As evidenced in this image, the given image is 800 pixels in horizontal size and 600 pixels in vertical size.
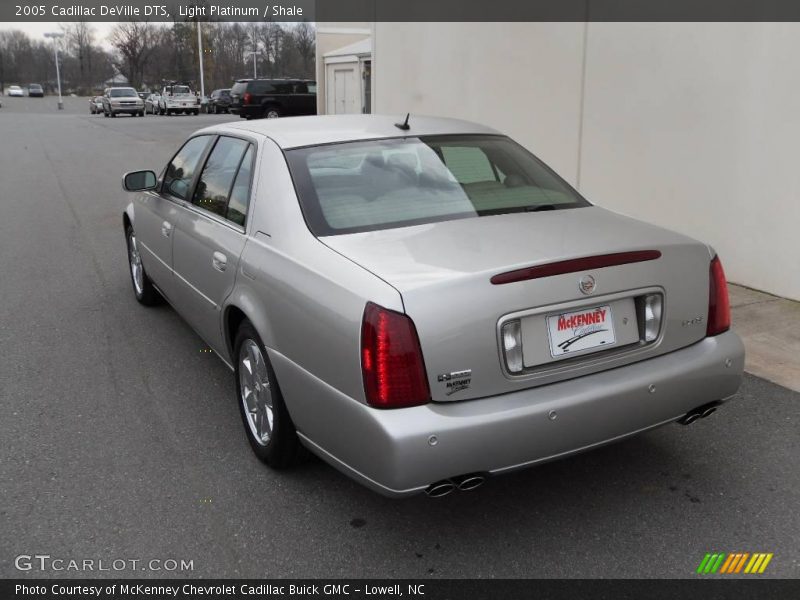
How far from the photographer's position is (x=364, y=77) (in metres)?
19.7

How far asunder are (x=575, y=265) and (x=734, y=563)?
4.20ft

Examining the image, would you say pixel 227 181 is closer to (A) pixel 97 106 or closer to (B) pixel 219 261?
(B) pixel 219 261

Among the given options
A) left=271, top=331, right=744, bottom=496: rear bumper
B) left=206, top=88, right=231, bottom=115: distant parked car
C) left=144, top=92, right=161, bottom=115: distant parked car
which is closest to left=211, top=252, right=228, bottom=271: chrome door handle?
left=271, top=331, right=744, bottom=496: rear bumper

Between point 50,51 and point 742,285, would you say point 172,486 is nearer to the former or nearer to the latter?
point 742,285

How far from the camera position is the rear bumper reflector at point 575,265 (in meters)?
2.70

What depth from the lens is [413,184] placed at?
11.8ft

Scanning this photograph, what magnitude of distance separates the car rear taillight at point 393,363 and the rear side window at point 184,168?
253cm

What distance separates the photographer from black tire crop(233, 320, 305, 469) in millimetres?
3275

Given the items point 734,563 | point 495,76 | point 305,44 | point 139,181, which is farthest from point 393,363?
point 305,44

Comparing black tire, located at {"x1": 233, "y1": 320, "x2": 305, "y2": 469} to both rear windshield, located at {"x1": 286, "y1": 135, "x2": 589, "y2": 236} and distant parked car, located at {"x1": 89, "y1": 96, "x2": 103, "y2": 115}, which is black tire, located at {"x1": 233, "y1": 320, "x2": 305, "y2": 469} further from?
distant parked car, located at {"x1": 89, "y1": 96, "x2": 103, "y2": 115}

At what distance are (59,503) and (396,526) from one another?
4.90ft

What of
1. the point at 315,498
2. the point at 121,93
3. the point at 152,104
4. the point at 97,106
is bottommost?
the point at 315,498

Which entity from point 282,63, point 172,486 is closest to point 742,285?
point 172,486

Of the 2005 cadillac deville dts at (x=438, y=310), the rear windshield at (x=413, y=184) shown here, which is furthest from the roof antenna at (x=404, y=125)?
the rear windshield at (x=413, y=184)
